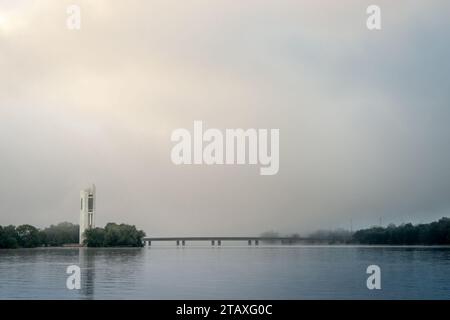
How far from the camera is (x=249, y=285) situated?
14.5 metres

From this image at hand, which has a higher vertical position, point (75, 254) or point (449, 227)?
point (449, 227)

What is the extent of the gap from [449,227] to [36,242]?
18.1m

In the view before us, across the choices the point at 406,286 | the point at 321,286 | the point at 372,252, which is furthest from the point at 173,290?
the point at 372,252

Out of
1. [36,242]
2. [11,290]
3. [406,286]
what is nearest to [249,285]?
[406,286]

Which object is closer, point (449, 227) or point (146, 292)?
point (146, 292)

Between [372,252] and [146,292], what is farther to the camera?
[372,252]

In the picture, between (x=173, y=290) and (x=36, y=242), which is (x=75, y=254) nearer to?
(x=36, y=242)

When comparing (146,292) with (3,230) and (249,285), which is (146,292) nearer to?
(249,285)

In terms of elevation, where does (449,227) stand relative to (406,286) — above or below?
above

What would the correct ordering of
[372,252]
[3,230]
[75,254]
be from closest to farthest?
[3,230] < [372,252] < [75,254]
